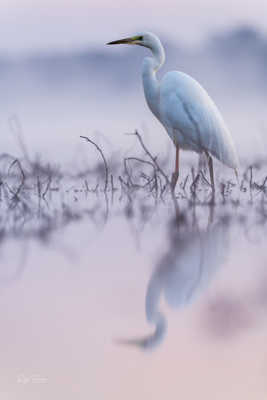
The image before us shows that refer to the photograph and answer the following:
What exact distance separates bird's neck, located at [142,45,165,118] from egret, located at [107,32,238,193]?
0.05m

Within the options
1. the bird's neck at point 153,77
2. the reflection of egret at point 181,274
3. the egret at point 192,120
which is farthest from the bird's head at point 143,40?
the reflection of egret at point 181,274

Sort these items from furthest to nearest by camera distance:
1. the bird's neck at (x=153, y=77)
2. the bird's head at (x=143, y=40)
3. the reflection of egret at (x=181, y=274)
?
the bird's head at (x=143, y=40), the bird's neck at (x=153, y=77), the reflection of egret at (x=181, y=274)

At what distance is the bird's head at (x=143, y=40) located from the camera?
507 cm

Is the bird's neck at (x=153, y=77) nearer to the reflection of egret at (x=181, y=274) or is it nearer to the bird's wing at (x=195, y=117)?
the bird's wing at (x=195, y=117)

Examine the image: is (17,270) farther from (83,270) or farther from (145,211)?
(145,211)

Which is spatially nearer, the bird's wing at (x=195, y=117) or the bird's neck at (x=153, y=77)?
the bird's wing at (x=195, y=117)

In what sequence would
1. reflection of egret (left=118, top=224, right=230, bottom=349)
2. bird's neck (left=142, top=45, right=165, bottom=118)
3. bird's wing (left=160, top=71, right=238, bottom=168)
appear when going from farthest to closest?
bird's neck (left=142, top=45, right=165, bottom=118) → bird's wing (left=160, top=71, right=238, bottom=168) → reflection of egret (left=118, top=224, right=230, bottom=349)

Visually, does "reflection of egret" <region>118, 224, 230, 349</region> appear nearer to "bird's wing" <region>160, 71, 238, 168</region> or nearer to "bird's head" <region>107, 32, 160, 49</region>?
"bird's wing" <region>160, 71, 238, 168</region>

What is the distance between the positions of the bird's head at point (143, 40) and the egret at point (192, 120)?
39 cm

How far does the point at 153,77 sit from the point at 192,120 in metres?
0.62

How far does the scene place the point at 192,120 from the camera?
4.55m

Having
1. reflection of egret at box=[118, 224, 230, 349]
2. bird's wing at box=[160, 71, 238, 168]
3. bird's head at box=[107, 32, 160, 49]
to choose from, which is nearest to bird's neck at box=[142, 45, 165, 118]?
bird's head at box=[107, 32, 160, 49]

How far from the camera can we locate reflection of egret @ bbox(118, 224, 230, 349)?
44.8 inches

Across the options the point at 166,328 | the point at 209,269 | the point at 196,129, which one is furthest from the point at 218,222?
the point at 196,129
